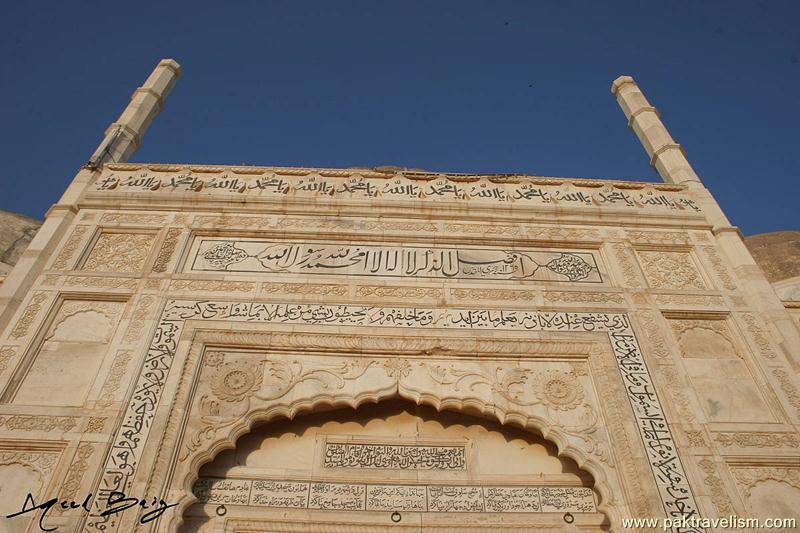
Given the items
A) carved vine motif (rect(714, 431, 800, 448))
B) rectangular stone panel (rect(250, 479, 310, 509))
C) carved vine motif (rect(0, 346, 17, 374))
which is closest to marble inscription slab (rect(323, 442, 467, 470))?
rectangular stone panel (rect(250, 479, 310, 509))

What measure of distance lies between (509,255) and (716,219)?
2.17 m

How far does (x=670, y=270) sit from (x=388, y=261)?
2602 millimetres

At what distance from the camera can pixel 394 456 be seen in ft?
14.4

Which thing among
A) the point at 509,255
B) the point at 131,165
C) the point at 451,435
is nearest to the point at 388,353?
the point at 451,435

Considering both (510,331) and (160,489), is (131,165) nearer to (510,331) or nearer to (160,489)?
(160,489)

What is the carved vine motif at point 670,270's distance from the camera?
5348mm

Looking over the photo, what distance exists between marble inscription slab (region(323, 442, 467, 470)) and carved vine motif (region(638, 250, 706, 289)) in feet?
7.95

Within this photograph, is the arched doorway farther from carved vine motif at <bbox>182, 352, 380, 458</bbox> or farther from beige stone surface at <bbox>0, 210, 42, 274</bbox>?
beige stone surface at <bbox>0, 210, 42, 274</bbox>

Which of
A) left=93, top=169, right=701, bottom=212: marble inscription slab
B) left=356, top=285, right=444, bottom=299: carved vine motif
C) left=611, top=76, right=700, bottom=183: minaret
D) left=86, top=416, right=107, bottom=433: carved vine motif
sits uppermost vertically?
left=611, top=76, right=700, bottom=183: minaret

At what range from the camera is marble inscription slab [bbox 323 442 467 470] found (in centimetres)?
433

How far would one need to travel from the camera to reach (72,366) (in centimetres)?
441

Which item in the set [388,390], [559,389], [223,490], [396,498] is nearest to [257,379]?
[223,490]

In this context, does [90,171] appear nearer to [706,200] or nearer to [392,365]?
[392,365]

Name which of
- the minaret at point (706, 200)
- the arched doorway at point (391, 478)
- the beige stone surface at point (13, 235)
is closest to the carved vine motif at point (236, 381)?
the arched doorway at point (391, 478)
